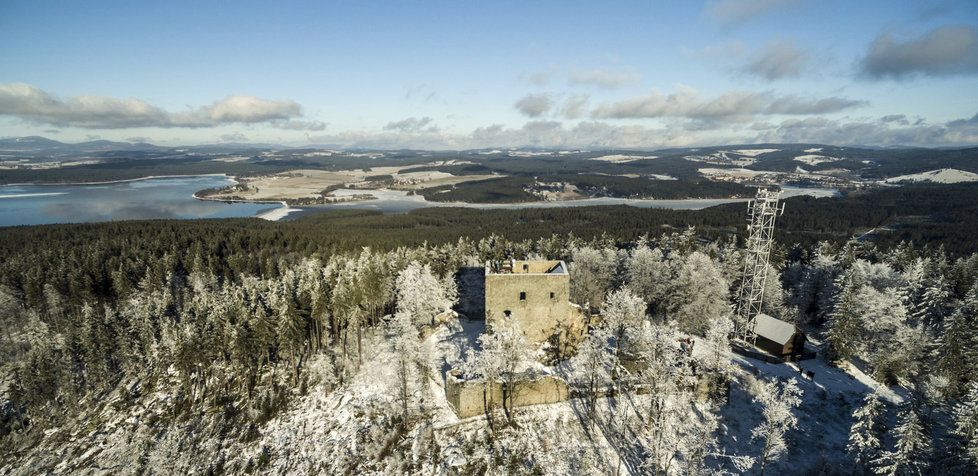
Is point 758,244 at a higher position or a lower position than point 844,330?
higher

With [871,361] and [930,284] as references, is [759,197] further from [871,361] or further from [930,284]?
[930,284]

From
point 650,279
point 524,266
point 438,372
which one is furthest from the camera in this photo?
point 650,279

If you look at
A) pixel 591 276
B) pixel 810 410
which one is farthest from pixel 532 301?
pixel 810 410

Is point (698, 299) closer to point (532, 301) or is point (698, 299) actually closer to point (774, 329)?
point (774, 329)

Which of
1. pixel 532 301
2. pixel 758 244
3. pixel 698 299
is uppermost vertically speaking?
pixel 758 244

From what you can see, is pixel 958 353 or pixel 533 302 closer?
pixel 958 353

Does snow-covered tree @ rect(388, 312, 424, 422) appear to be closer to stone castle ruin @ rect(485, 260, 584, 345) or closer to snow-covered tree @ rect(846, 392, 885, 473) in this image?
stone castle ruin @ rect(485, 260, 584, 345)

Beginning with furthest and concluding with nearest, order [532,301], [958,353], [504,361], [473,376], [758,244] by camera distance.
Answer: [758,244] < [532,301] < [958,353] < [473,376] < [504,361]
